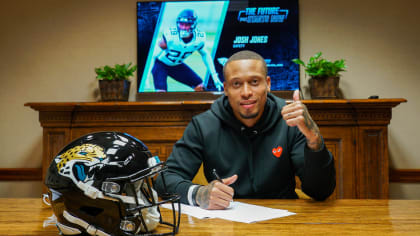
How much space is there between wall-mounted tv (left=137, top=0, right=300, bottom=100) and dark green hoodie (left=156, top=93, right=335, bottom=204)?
145cm

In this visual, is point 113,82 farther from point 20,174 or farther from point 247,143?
point 247,143

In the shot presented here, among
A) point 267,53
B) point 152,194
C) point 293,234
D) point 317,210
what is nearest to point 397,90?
point 267,53

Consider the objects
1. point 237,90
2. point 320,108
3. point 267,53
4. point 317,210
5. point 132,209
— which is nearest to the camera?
point 132,209

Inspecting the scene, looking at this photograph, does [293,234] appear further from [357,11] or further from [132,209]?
[357,11]

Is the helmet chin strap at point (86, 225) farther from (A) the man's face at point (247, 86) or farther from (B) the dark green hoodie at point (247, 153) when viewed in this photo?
(A) the man's face at point (247, 86)

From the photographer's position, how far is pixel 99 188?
82cm

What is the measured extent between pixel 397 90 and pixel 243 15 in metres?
1.56

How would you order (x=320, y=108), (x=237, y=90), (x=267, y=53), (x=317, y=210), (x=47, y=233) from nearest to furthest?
(x=47, y=233) → (x=317, y=210) → (x=237, y=90) → (x=320, y=108) → (x=267, y=53)

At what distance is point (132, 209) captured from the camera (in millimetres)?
816

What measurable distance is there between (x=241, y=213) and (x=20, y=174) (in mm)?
2925

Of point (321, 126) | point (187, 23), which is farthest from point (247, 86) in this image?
point (187, 23)

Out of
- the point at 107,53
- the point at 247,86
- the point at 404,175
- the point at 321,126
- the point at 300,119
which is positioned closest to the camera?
the point at 300,119

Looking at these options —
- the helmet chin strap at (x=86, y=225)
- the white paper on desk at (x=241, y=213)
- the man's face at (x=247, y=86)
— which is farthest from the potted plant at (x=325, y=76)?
the helmet chin strap at (x=86, y=225)

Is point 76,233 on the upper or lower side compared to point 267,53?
lower
